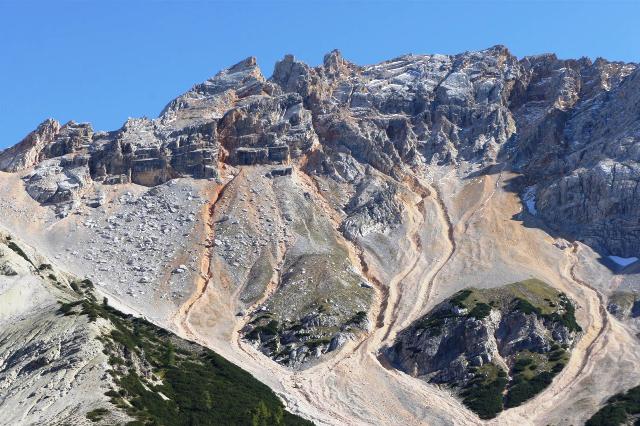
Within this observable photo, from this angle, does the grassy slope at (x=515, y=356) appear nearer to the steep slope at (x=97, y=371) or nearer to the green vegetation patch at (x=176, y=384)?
the green vegetation patch at (x=176, y=384)

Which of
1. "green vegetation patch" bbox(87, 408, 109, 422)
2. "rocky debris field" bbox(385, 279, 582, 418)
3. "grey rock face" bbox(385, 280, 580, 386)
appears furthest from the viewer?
"grey rock face" bbox(385, 280, 580, 386)

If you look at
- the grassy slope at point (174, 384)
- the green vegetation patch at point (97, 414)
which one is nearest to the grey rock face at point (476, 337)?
the grassy slope at point (174, 384)

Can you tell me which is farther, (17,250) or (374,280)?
(374,280)

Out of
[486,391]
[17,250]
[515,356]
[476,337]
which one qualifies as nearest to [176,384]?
[17,250]

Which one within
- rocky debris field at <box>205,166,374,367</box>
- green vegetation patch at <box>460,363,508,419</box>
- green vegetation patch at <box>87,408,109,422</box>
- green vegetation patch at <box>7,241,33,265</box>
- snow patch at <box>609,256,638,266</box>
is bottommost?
green vegetation patch at <box>87,408,109,422</box>

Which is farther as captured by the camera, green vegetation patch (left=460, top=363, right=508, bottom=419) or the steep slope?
green vegetation patch (left=460, top=363, right=508, bottom=419)

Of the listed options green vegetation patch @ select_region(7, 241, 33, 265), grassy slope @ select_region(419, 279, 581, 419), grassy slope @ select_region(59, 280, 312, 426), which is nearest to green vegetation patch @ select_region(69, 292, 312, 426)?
grassy slope @ select_region(59, 280, 312, 426)

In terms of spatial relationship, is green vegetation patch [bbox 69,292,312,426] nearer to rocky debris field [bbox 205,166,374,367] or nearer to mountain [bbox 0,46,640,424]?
mountain [bbox 0,46,640,424]

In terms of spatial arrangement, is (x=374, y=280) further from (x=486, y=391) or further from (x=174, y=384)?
(x=174, y=384)

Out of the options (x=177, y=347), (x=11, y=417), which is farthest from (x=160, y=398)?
(x=177, y=347)

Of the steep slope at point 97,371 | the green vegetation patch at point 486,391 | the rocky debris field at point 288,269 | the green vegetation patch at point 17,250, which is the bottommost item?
the steep slope at point 97,371
